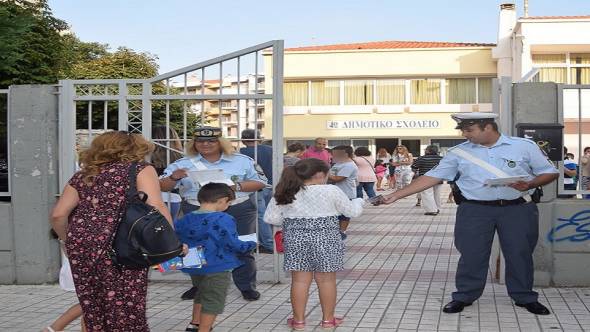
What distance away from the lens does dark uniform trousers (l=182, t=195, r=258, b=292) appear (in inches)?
279

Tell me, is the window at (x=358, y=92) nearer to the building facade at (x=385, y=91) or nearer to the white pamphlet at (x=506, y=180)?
the building facade at (x=385, y=91)

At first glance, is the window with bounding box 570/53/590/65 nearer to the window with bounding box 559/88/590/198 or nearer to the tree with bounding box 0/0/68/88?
the tree with bounding box 0/0/68/88

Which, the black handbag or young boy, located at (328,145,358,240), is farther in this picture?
young boy, located at (328,145,358,240)

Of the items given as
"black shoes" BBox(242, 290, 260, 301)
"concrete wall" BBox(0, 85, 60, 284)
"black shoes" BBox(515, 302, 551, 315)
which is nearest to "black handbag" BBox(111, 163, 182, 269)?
"black shoes" BBox(242, 290, 260, 301)

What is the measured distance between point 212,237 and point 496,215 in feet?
8.09

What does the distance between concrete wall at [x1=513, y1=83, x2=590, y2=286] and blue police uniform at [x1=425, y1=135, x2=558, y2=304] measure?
3.38 ft

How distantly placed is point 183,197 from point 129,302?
2.82 meters

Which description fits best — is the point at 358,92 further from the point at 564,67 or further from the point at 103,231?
the point at 103,231

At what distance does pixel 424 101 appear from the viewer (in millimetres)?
37625

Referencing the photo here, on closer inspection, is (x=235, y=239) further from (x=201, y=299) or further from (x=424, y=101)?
(x=424, y=101)

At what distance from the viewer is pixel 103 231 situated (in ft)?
13.9

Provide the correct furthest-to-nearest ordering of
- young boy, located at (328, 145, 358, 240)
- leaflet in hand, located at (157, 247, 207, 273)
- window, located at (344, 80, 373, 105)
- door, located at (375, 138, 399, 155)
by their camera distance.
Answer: door, located at (375, 138, 399, 155) < window, located at (344, 80, 373, 105) < young boy, located at (328, 145, 358, 240) < leaflet in hand, located at (157, 247, 207, 273)

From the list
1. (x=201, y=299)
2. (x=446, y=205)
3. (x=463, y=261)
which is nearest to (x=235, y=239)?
(x=201, y=299)

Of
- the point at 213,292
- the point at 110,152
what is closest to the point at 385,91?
the point at 213,292
